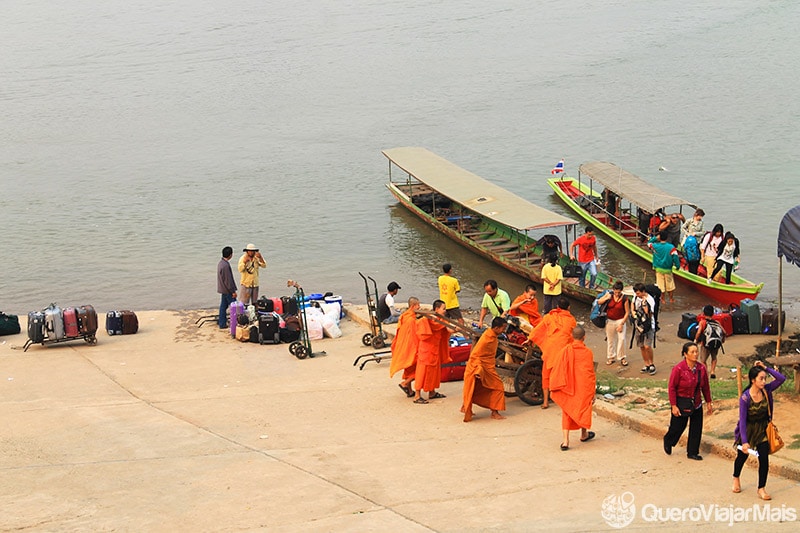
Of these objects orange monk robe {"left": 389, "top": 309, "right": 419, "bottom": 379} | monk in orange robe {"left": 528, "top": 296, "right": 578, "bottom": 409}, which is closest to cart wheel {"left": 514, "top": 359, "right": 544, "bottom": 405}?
monk in orange robe {"left": 528, "top": 296, "right": 578, "bottom": 409}

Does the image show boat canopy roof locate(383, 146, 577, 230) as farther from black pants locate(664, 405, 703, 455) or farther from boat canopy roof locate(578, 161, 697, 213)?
black pants locate(664, 405, 703, 455)

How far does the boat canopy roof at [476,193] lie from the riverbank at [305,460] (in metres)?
7.93

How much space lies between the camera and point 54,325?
16.7 meters

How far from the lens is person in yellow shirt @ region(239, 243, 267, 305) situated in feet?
59.9

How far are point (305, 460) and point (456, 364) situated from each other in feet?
11.9

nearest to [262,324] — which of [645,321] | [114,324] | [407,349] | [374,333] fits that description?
[374,333]

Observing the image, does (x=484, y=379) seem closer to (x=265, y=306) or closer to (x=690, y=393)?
(x=690, y=393)

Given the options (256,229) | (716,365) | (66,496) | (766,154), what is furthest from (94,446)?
(766,154)

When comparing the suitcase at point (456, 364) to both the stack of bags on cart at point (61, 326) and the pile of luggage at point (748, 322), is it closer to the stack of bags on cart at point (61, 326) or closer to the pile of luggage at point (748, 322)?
the pile of luggage at point (748, 322)

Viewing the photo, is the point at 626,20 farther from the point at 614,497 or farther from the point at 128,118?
the point at 614,497

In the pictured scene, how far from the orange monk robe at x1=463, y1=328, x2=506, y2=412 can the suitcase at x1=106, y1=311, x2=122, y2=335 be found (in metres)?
8.23

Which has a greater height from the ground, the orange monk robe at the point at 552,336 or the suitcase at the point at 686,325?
the orange monk robe at the point at 552,336

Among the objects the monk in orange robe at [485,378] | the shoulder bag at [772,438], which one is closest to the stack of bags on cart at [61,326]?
the monk in orange robe at [485,378]

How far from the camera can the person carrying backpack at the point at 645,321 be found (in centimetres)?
1480
